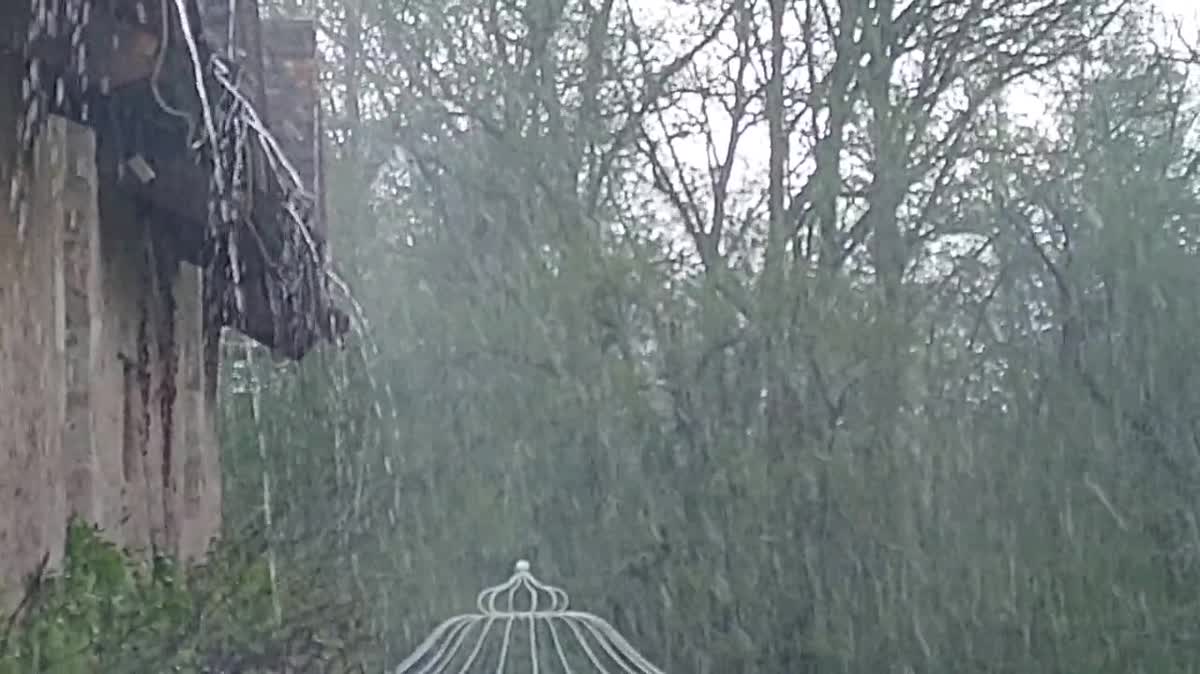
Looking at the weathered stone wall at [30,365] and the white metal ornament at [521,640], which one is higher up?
the weathered stone wall at [30,365]

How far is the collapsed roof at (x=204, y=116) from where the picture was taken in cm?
415

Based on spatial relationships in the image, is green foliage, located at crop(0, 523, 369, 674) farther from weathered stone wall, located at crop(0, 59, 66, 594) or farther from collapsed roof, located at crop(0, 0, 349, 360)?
collapsed roof, located at crop(0, 0, 349, 360)

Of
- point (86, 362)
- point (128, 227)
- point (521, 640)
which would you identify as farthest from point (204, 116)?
point (521, 640)

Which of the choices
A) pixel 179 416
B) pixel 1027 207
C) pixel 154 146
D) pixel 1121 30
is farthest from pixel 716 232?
pixel 154 146

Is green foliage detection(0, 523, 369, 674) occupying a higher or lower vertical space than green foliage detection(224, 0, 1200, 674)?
lower

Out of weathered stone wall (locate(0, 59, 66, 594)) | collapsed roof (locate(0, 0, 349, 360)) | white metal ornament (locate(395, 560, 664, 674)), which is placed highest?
collapsed roof (locate(0, 0, 349, 360))

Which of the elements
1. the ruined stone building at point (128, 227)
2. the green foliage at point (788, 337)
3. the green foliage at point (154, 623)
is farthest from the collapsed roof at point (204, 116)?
the green foliage at point (788, 337)

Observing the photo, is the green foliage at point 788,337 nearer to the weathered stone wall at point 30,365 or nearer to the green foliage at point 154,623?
the green foliage at point 154,623

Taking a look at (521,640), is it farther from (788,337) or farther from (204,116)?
(204,116)

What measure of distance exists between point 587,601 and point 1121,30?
422 cm

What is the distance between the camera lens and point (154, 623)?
4.50 metres

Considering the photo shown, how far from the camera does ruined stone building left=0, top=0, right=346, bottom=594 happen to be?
170 inches

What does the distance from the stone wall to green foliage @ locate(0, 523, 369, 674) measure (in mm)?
131

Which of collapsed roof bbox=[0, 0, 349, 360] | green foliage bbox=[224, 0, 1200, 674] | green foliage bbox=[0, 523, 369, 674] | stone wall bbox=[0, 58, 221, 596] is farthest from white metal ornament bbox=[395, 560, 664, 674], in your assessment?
collapsed roof bbox=[0, 0, 349, 360]
